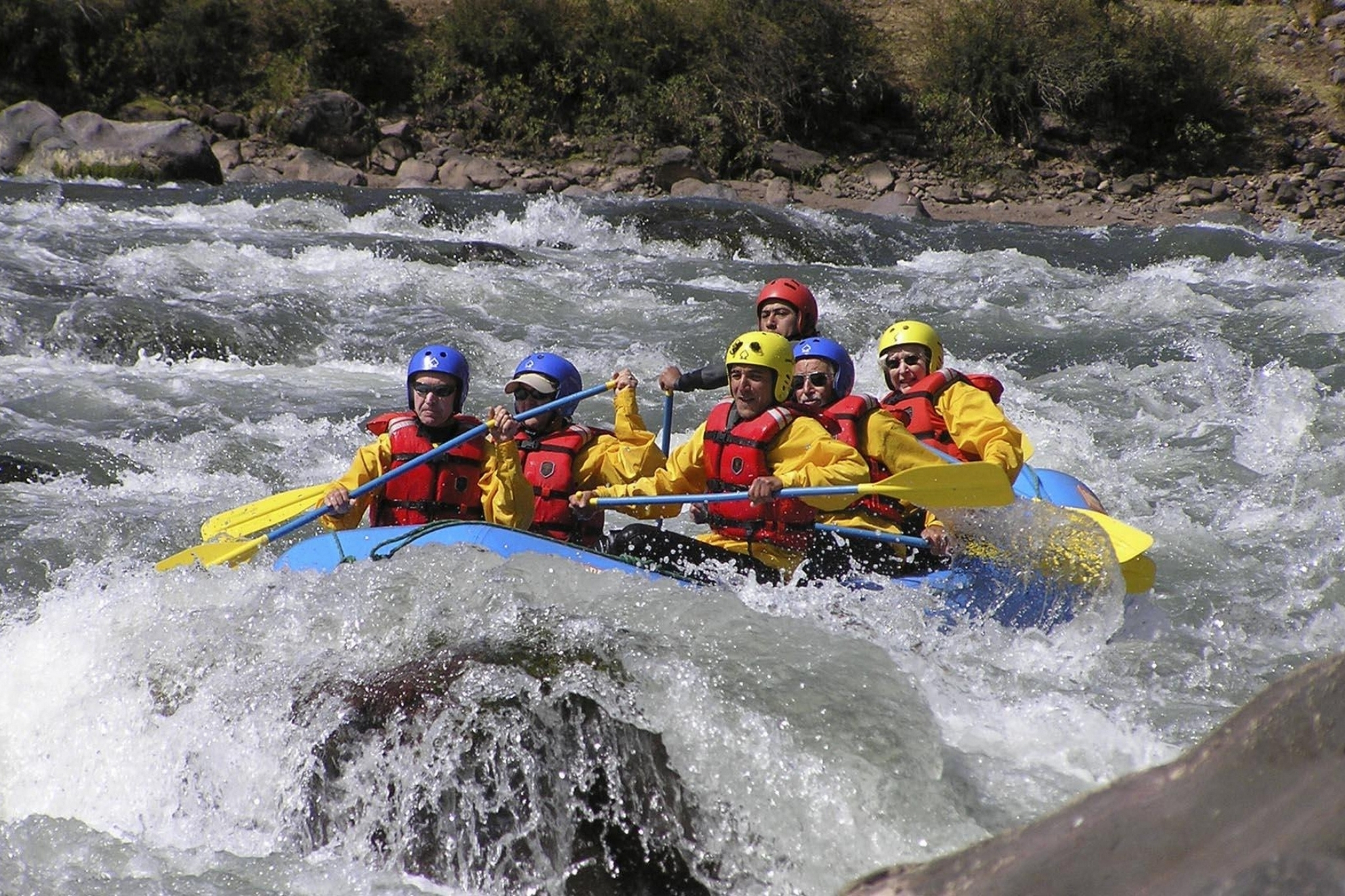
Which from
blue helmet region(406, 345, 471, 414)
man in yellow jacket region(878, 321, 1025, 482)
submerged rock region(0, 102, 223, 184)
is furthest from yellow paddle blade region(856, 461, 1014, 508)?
submerged rock region(0, 102, 223, 184)

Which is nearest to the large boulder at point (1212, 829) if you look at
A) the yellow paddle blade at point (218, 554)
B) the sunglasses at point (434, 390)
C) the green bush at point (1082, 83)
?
the sunglasses at point (434, 390)

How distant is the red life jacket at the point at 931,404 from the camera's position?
557cm

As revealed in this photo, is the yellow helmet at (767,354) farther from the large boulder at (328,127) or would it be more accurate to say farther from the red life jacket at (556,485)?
the large boulder at (328,127)

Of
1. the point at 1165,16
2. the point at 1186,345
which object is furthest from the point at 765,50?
the point at 1186,345

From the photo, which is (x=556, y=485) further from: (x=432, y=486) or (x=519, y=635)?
(x=519, y=635)

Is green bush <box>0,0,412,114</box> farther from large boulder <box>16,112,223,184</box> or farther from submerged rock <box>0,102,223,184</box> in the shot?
large boulder <box>16,112,223,184</box>

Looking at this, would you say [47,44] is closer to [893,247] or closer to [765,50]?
[765,50]

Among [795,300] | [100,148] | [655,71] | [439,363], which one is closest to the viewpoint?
[439,363]

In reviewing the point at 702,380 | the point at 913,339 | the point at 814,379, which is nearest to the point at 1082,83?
the point at 913,339

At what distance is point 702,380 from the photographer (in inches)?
223

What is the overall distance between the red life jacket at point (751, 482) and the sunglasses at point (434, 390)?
1.07 metres

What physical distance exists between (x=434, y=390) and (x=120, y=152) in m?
12.7

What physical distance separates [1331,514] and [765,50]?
18115 millimetres

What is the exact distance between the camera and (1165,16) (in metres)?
24.5
